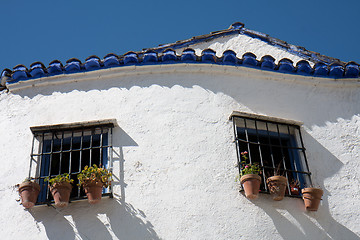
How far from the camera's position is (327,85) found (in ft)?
30.4

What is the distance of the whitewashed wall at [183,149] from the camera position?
736cm

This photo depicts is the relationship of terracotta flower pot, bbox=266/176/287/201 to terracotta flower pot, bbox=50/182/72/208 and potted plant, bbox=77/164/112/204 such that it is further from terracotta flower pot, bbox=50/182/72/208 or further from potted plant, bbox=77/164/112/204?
terracotta flower pot, bbox=50/182/72/208

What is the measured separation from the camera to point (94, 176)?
24.4 feet

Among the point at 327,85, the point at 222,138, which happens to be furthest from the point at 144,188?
the point at 327,85

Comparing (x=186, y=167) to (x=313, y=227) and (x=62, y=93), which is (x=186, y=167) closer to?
(x=313, y=227)

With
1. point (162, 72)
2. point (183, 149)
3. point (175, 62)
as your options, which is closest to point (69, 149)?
point (183, 149)

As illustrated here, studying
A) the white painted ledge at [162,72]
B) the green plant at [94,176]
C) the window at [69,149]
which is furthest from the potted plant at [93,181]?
the white painted ledge at [162,72]

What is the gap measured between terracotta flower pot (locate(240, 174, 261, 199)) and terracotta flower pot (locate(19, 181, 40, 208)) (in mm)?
2884

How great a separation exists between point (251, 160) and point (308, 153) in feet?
2.87

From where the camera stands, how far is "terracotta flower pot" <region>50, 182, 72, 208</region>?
7359 millimetres

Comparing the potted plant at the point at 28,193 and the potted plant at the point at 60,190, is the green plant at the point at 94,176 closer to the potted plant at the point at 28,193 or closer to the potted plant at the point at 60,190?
the potted plant at the point at 60,190

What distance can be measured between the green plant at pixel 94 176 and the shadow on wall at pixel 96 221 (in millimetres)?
277

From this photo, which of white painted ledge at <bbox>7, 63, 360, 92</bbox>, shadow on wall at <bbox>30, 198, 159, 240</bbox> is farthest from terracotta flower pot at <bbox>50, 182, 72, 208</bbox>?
white painted ledge at <bbox>7, 63, 360, 92</bbox>

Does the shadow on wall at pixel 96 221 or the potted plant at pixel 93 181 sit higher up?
the potted plant at pixel 93 181
